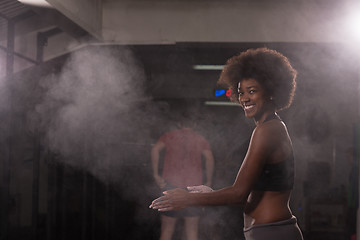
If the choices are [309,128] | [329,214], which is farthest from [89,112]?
[329,214]

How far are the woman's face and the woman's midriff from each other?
0.30 meters

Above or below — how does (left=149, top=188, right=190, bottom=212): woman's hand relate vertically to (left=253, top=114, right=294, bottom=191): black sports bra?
below

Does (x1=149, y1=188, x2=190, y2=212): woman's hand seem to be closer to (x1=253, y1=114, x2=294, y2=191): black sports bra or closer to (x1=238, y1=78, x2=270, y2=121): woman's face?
(x1=253, y1=114, x2=294, y2=191): black sports bra

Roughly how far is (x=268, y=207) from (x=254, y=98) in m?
0.42

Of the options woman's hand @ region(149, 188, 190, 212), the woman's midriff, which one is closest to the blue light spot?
the woman's midriff

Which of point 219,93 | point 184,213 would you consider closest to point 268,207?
point 184,213

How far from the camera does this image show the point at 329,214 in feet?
12.5

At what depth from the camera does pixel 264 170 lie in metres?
1.45

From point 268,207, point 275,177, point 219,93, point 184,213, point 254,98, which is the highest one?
point 219,93

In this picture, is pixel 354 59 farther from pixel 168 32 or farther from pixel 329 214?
pixel 168 32

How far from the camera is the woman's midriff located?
1.47 m

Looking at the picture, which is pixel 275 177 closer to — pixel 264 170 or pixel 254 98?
pixel 264 170

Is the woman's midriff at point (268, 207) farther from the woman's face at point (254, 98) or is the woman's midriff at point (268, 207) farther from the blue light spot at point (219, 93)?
the blue light spot at point (219, 93)

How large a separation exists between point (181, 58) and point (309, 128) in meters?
1.45
